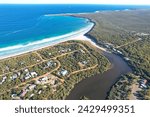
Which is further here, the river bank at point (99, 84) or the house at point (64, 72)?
the house at point (64, 72)

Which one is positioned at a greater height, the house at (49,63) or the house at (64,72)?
the house at (49,63)

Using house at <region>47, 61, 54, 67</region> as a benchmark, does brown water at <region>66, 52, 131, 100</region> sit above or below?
below

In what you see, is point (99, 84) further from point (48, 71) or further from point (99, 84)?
point (48, 71)

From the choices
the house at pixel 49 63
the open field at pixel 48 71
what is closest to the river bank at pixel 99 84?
the open field at pixel 48 71

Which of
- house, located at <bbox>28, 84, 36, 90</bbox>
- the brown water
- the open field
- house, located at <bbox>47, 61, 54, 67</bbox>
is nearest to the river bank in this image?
the brown water

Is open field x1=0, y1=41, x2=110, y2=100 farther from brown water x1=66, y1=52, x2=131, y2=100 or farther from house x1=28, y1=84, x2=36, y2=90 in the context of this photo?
brown water x1=66, y1=52, x2=131, y2=100

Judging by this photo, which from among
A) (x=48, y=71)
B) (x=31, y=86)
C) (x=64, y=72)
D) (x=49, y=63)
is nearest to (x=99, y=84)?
(x=64, y=72)

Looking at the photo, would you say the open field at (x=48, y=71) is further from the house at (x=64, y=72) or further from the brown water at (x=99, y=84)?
the brown water at (x=99, y=84)
